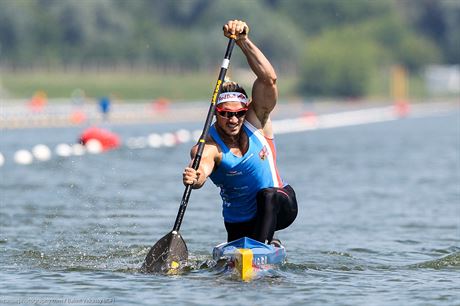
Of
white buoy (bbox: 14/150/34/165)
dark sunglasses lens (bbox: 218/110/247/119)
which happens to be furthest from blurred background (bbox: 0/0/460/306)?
dark sunglasses lens (bbox: 218/110/247/119)

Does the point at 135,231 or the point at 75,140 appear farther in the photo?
the point at 75,140

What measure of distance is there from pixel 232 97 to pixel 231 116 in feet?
0.71

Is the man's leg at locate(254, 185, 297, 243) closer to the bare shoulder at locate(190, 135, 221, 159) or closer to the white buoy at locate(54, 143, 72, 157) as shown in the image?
the bare shoulder at locate(190, 135, 221, 159)

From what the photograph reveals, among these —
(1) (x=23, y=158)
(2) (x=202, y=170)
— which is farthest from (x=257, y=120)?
(1) (x=23, y=158)

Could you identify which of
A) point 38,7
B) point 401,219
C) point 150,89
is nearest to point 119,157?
point 401,219

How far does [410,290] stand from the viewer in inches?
465

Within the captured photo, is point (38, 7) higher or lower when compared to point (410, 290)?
higher

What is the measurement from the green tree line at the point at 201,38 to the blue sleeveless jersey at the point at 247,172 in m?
98.3

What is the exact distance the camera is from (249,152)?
1223 centimetres

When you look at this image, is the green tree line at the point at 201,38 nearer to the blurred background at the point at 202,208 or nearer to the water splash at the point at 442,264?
the blurred background at the point at 202,208

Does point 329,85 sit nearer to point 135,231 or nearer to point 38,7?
point 38,7

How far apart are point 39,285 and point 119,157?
2036cm

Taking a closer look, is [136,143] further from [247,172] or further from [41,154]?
[247,172]

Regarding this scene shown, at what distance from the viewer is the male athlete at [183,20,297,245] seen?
12117mm
